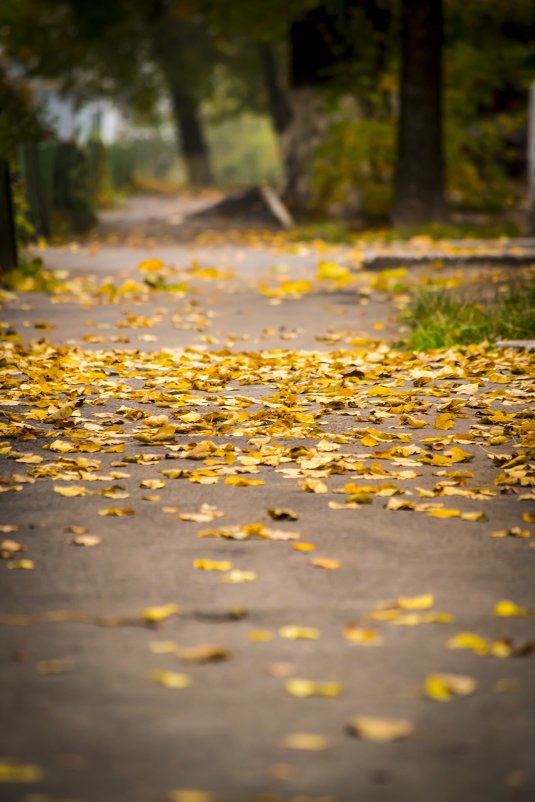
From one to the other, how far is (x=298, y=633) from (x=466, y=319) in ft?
20.7

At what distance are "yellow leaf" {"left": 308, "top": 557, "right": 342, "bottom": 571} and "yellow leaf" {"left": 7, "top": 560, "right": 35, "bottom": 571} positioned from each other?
36.3 inches

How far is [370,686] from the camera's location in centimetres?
297

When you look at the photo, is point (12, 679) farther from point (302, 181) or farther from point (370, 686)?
point (302, 181)

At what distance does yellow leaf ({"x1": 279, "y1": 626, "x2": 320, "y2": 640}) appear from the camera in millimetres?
3278

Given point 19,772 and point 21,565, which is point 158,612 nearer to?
point 21,565

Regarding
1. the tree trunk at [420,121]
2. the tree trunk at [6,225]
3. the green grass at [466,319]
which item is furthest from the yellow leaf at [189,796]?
the tree trunk at [420,121]

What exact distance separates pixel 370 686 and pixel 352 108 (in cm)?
1824

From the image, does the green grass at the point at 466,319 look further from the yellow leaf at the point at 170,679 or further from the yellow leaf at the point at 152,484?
the yellow leaf at the point at 170,679

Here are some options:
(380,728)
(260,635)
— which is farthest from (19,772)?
(260,635)

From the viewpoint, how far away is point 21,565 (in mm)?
3895

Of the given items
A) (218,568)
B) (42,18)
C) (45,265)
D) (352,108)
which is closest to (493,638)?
(218,568)

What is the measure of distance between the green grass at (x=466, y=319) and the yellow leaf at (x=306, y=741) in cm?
605

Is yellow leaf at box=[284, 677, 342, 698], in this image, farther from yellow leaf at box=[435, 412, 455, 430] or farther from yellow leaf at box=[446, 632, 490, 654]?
yellow leaf at box=[435, 412, 455, 430]

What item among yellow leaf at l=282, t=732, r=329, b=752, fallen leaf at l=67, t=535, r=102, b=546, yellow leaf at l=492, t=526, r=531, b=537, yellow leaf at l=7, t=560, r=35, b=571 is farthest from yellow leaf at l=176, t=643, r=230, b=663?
yellow leaf at l=492, t=526, r=531, b=537
